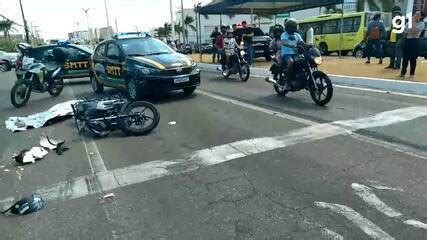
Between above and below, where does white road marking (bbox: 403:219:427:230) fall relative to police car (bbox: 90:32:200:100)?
below

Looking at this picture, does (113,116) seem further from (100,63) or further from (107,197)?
(100,63)

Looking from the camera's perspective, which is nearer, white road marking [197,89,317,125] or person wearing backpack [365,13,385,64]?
white road marking [197,89,317,125]

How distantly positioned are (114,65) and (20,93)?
2.65 m

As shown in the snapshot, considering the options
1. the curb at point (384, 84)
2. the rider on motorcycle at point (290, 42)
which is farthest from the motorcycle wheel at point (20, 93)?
the curb at point (384, 84)

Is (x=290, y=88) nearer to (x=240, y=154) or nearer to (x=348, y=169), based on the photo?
(x=240, y=154)

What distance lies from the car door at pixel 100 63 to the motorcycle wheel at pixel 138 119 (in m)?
5.54

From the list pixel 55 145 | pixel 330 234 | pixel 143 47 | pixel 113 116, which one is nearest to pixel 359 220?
pixel 330 234

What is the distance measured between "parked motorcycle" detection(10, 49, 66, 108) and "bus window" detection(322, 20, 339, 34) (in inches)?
677

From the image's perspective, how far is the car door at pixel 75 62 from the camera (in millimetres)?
17094

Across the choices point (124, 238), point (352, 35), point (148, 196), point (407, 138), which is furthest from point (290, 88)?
point (352, 35)

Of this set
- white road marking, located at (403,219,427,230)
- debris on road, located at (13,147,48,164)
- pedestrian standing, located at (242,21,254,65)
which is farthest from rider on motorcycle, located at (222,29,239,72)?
white road marking, located at (403,219,427,230)

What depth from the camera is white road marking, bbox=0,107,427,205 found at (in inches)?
199

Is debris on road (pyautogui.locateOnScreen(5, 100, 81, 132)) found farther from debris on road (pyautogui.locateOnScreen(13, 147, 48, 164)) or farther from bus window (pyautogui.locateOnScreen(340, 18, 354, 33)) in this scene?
bus window (pyautogui.locateOnScreen(340, 18, 354, 33))

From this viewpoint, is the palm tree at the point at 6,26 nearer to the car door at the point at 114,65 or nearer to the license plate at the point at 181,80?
the car door at the point at 114,65
